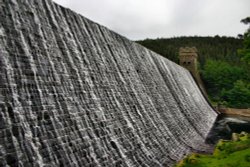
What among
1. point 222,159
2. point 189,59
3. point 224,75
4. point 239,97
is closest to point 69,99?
point 222,159

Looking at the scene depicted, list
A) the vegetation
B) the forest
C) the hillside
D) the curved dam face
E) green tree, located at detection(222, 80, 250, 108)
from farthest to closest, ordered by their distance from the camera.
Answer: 1. the hillside
2. the forest
3. green tree, located at detection(222, 80, 250, 108)
4. the vegetation
5. the curved dam face

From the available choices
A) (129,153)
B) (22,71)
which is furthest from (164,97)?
(22,71)

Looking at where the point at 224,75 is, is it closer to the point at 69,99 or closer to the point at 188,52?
the point at 188,52

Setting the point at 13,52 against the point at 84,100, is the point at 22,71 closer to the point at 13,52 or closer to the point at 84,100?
the point at 13,52

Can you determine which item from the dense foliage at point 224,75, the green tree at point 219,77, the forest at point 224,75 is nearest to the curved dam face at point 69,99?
the forest at point 224,75

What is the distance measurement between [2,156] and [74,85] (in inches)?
186

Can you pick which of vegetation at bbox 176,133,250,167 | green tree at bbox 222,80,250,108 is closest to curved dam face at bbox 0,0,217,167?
vegetation at bbox 176,133,250,167

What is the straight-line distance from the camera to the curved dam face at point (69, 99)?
26.5 ft

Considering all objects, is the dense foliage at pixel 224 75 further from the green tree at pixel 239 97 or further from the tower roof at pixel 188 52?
the tower roof at pixel 188 52

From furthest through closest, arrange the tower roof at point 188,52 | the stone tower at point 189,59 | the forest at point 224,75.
Answer: the tower roof at point 188,52 → the stone tower at point 189,59 → the forest at point 224,75

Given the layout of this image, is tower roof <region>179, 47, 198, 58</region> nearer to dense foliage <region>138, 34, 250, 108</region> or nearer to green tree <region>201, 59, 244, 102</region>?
dense foliage <region>138, 34, 250, 108</region>

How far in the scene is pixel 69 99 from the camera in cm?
1055

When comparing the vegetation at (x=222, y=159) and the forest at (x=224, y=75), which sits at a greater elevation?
the vegetation at (x=222, y=159)

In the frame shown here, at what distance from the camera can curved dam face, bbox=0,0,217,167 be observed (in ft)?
26.5
